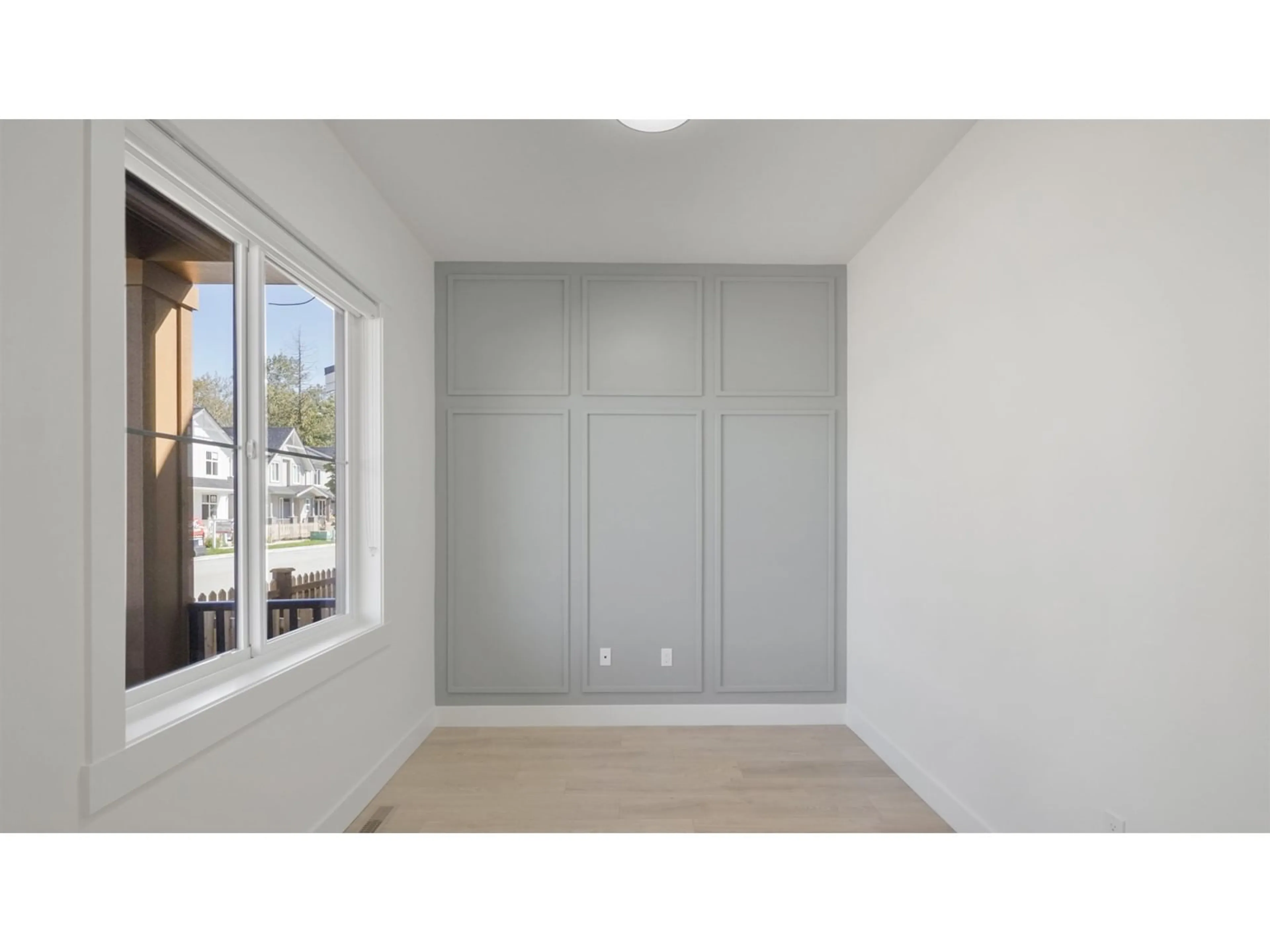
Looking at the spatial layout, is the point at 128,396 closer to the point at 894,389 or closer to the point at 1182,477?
the point at 1182,477

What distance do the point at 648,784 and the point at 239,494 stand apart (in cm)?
201

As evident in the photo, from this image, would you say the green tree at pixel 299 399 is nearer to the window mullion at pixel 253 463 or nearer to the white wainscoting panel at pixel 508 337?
the window mullion at pixel 253 463

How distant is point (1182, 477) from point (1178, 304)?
0.39m

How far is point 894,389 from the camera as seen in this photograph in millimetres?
3020

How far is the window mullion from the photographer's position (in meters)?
1.95

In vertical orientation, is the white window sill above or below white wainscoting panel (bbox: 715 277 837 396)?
below

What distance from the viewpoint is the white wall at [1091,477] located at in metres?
1.28

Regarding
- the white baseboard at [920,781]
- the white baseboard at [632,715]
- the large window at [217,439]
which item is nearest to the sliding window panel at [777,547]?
the white baseboard at [632,715]

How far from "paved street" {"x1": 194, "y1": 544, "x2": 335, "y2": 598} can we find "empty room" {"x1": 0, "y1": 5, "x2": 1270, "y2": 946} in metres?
0.02

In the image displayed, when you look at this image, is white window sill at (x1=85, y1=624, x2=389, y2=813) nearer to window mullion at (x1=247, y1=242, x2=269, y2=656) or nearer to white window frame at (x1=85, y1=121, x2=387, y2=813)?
white window frame at (x1=85, y1=121, x2=387, y2=813)

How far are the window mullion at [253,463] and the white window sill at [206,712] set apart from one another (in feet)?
0.51

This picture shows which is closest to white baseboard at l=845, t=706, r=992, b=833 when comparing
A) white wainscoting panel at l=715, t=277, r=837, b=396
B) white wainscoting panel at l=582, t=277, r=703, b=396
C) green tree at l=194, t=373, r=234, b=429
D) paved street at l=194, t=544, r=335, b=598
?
white wainscoting panel at l=715, t=277, r=837, b=396

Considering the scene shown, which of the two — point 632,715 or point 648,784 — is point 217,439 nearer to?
point 648,784
